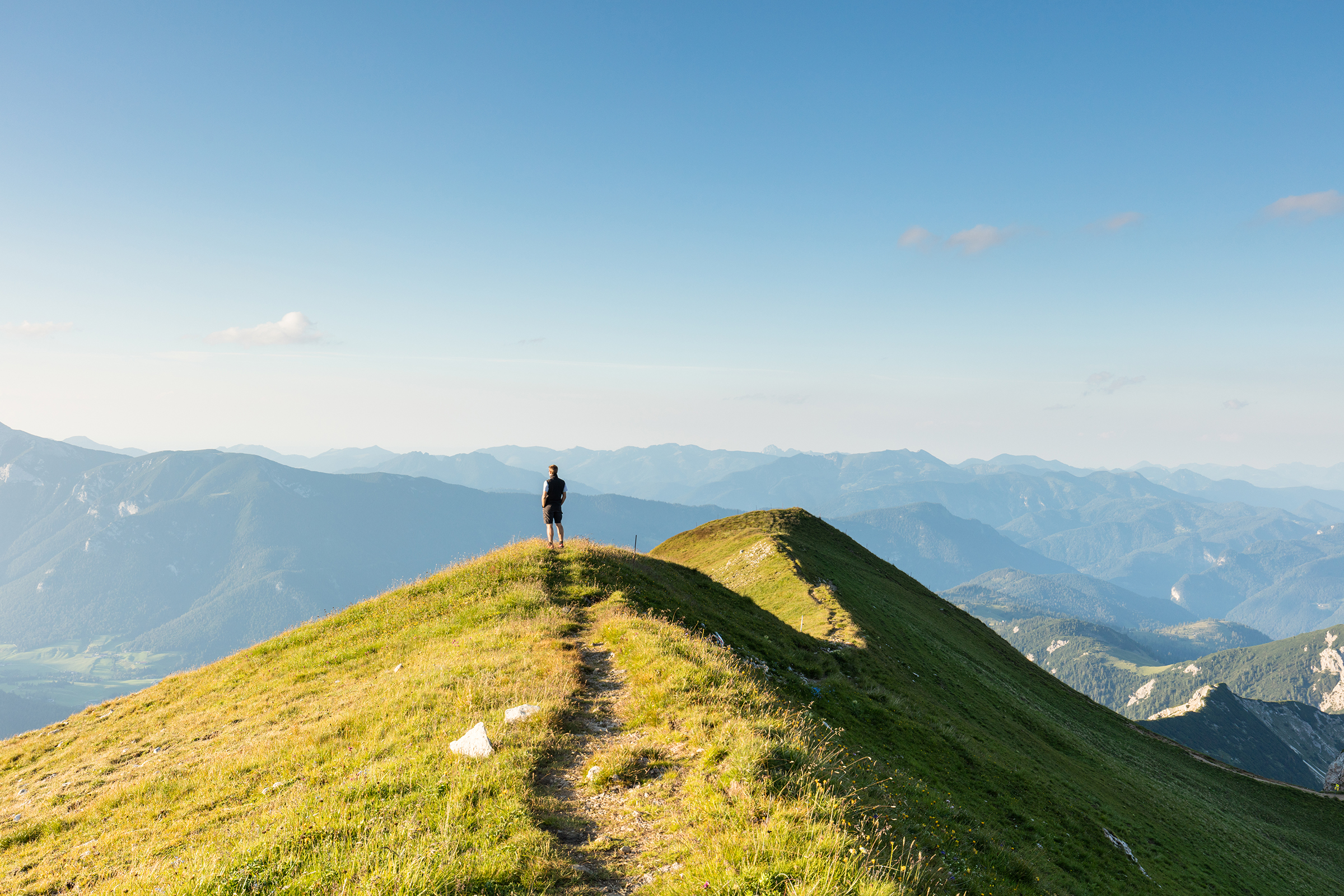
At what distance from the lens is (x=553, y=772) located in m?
11.3

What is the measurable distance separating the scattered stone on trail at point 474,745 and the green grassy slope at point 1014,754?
8.58m

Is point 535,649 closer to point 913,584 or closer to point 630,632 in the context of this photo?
point 630,632

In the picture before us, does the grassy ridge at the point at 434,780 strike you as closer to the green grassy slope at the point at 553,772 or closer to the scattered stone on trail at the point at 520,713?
the green grassy slope at the point at 553,772

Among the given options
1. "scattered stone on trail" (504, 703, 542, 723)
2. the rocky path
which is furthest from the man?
"scattered stone on trail" (504, 703, 542, 723)

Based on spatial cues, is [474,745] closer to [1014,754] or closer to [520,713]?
[520,713]

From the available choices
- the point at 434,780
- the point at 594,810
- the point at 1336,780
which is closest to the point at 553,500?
the point at 434,780

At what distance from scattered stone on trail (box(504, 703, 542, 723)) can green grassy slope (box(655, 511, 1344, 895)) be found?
8.34 meters

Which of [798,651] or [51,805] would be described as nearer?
[51,805]

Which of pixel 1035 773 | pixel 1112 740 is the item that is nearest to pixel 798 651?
pixel 1035 773

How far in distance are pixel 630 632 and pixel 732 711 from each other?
6174 mm

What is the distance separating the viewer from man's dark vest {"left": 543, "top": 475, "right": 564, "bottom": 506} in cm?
2755

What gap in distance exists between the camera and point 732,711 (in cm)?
1282

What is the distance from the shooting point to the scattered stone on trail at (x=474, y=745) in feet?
37.4

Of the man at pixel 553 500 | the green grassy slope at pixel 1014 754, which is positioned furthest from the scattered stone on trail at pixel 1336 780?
the man at pixel 553 500
